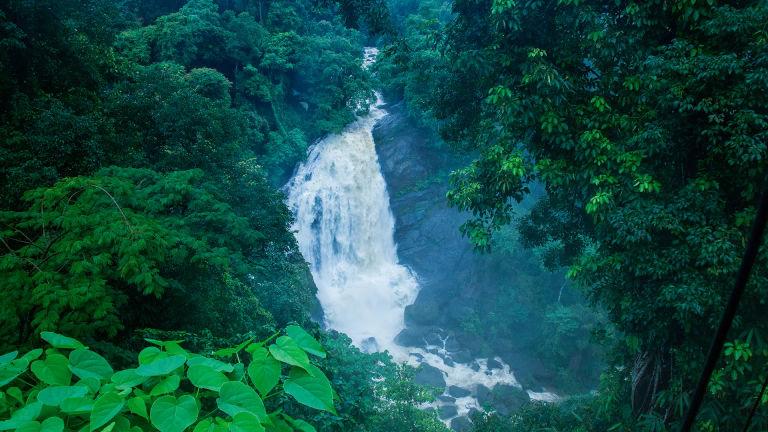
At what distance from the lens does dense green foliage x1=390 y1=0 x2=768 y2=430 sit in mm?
5086

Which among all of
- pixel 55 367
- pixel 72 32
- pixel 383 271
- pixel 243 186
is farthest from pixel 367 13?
pixel 383 271

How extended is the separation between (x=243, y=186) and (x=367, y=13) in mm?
4364

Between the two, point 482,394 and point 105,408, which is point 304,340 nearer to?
point 105,408

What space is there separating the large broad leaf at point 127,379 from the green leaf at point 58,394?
89 millimetres

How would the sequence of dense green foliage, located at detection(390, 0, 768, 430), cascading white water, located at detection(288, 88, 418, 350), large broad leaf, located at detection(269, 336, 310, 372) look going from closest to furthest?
large broad leaf, located at detection(269, 336, 310, 372), dense green foliage, located at detection(390, 0, 768, 430), cascading white water, located at detection(288, 88, 418, 350)

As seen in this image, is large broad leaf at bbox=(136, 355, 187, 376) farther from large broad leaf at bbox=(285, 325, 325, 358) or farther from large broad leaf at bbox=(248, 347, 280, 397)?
large broad leaf at bbox=(285, 325, 325, 358)

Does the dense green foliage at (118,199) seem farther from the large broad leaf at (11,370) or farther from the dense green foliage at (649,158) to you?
the dense green foliage at (649,158)

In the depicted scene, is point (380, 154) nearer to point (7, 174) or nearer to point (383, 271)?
point (383, 271)

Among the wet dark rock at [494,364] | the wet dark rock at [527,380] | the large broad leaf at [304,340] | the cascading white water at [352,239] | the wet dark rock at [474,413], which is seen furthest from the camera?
the cascading white water at [352,239]

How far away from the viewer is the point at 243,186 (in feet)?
31.2

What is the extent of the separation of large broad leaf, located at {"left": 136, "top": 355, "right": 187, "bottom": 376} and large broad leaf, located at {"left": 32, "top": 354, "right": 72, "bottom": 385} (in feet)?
0.96

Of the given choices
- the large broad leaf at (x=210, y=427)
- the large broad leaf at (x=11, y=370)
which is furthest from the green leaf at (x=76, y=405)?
the large broad leaf at (x=210, y=427)

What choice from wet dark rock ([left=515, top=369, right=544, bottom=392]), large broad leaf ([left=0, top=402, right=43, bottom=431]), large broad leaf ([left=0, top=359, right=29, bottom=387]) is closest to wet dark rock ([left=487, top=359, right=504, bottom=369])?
wet dark rock ([left=515, top=369, right=544, bottom=392])

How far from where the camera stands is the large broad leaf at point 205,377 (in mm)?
1469
